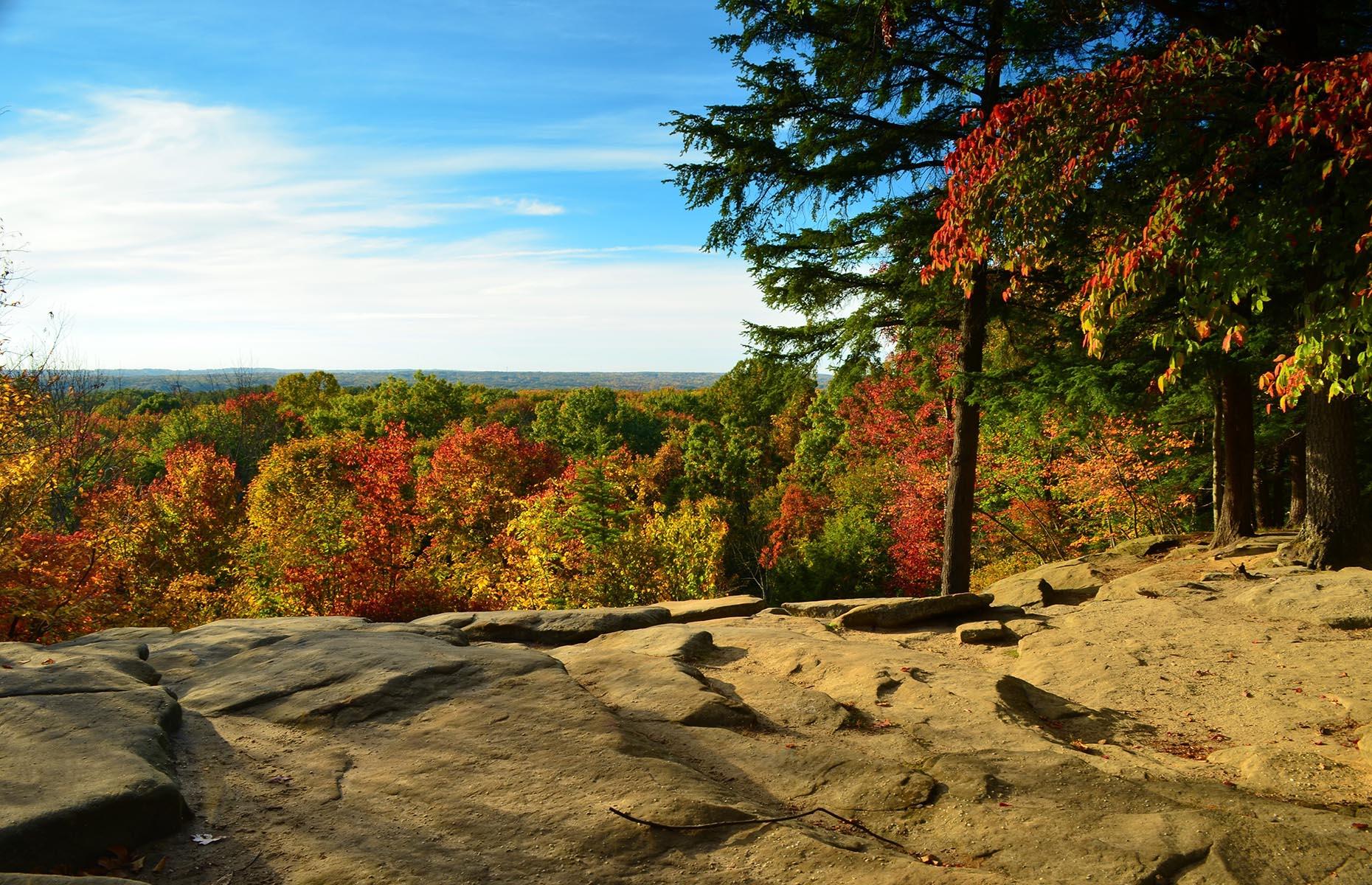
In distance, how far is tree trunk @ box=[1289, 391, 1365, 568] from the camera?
994cm

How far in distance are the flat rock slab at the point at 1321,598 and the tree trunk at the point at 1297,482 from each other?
561 cm

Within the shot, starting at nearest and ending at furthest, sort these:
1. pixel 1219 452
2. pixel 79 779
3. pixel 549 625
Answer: pixel 79 779 < pixel 549 625 < pixel 1219 452

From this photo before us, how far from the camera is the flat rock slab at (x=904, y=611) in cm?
1000

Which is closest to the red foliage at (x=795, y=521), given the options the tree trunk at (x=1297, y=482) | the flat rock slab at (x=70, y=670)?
the tree trunk at (x=1297, y=482)

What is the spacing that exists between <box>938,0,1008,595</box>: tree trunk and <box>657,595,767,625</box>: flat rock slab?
3.40m

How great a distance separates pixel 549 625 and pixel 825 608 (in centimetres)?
399

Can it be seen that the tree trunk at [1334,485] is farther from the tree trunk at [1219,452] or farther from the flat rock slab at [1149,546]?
the flat rock slab at [1149,546]

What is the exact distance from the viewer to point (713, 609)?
11312 mm

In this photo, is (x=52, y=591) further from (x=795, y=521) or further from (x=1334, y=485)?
(x=1334, y=485)

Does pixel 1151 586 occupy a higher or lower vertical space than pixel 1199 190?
lower

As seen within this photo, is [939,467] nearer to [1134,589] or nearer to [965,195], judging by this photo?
[1134,589]

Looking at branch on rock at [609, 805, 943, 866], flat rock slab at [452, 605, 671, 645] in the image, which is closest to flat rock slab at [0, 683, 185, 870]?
branch on rock at [609, 805, 943, 866]

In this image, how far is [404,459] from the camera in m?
25.3

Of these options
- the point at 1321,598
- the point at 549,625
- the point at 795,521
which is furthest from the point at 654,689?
the point at 795,521
